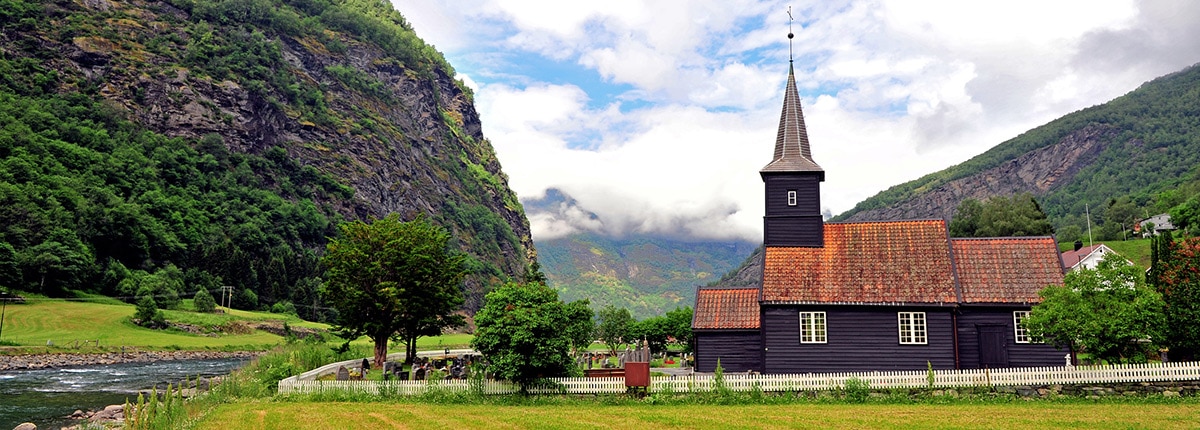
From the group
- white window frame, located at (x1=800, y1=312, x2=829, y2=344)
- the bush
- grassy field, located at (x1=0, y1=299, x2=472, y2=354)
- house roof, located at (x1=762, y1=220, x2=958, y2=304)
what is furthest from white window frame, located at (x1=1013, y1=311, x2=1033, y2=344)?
grassy field, located at (x1=0, y1=299, x2=472, y2=354)

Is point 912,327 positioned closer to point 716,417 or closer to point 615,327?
point 716,417

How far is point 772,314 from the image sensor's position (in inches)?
1414

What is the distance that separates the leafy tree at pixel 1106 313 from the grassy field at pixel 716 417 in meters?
3.33

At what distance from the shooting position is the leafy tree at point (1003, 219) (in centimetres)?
9856

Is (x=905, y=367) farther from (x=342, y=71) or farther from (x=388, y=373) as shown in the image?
(x=342, y=71)

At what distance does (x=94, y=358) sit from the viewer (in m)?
63.2

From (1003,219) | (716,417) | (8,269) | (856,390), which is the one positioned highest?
(1003,219)

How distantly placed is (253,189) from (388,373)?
120m

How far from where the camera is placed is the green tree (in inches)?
1582

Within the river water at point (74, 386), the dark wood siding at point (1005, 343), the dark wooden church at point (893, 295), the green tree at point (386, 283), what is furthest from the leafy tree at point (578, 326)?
the river water at point (74, 386)

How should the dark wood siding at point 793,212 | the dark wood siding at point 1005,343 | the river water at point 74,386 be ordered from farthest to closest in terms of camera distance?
→ the dark wood siding at point 793,212 < the dark wood siding at point 1005,343 < the river water at point 74,386

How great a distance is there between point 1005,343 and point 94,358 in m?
67.0

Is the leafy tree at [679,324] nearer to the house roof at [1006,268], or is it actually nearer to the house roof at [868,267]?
the house roof at [868,267]

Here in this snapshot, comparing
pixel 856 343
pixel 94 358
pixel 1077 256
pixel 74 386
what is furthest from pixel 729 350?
pixel 1077 256
